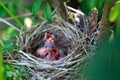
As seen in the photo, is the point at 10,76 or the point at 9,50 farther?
the point at 9,50

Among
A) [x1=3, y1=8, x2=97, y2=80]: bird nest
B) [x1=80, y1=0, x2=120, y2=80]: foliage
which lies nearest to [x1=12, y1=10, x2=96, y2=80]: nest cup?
[x1=3, y1=8, x2=97, y2=80]: bird nest

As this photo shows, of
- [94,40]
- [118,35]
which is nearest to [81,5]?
[94,40]

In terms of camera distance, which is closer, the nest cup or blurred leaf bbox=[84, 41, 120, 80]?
blurred leaf bbox=[84, 41, 120, 80]

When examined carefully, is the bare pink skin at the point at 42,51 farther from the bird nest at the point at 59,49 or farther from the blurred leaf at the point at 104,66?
the blurred leaf at the point at 104,66

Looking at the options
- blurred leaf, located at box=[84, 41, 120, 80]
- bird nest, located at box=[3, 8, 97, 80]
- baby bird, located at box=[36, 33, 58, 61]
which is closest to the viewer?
blurred leaf, located at box=[84, 41, 120, 80]

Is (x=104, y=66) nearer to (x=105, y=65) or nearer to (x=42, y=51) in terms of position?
(x=105, y=65)

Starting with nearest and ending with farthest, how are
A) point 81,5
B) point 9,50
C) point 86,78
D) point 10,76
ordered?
point 86,78, point 10,76, point 9,50, point 81,5

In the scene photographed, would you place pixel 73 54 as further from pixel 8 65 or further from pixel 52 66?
pixel 8 65

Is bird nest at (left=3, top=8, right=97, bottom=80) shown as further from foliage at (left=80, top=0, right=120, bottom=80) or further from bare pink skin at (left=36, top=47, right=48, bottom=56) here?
foliage at (left=80, top=0, right=120, bottom=80)
